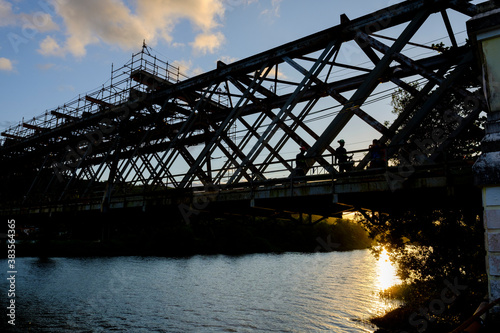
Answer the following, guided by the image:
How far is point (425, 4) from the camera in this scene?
1377 cm

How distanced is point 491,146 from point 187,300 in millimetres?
22644

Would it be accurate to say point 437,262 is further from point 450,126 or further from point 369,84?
point 369,84

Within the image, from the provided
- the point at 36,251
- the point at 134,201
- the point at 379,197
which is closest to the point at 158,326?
the point at 134,201

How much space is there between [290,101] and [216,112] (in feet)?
33.4

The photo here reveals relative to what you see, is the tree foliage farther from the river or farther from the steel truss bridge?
the river

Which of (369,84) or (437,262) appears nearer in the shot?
(369,84)

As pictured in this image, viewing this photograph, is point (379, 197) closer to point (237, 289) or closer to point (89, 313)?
point (89, 313)

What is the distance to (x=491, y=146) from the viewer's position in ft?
24.4

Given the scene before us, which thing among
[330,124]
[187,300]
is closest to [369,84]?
[330,124]

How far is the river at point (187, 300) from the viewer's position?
Result: 19.4 m

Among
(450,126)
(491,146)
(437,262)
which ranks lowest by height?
(437,262)

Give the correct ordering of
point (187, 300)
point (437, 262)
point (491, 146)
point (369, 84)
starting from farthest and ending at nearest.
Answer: point (187, 300) → point (437, 262) → point (369, 84) → point (491, 146)

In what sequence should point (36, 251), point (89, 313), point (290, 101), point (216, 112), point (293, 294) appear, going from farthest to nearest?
point (36, 251), point (293, 294), point (216, 112), point (89, 313), point (290, 101)

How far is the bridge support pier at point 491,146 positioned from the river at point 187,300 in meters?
13.2
